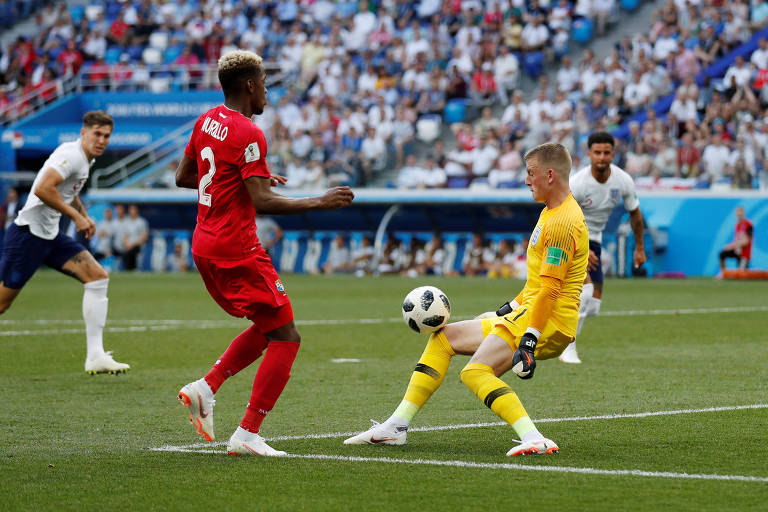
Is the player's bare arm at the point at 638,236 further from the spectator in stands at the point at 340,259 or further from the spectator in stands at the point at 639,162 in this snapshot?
the spectator in stands at the point at 340,259

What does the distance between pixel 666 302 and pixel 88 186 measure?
24157 mm

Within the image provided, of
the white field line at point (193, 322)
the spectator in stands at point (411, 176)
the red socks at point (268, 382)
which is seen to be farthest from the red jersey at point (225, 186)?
the spectator in stands at point (411, 176)

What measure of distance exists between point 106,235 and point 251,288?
89.8ft

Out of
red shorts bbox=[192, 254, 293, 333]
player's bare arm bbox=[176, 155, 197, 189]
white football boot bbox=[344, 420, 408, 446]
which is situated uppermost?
player's bare arm bbox=[176, 155, 197, 189]

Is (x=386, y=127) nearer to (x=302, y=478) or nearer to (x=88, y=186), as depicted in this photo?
(x=88, y=186)

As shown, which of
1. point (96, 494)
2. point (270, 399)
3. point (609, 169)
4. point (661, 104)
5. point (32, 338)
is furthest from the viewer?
point (661, 104)

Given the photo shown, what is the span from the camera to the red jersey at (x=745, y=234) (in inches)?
987

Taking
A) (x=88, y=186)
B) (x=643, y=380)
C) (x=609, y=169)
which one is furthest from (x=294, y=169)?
(x=643, y=380)

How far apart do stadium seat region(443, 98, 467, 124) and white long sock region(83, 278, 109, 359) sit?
22.1 meters

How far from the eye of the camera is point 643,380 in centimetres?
1002

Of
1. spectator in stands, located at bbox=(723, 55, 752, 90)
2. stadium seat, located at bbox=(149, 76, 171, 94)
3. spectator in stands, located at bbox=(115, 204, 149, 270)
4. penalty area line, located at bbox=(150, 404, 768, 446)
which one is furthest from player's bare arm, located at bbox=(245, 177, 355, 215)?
stadium seat, located at bbox=(149, 76, 171, 94)

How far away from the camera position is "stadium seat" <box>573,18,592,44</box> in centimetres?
3175

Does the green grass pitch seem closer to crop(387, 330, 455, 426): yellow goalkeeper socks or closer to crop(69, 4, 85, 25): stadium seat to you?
crop(387, 330, 455, 426): yellow goalkeeper socks

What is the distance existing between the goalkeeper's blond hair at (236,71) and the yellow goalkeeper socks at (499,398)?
2.03 metres
